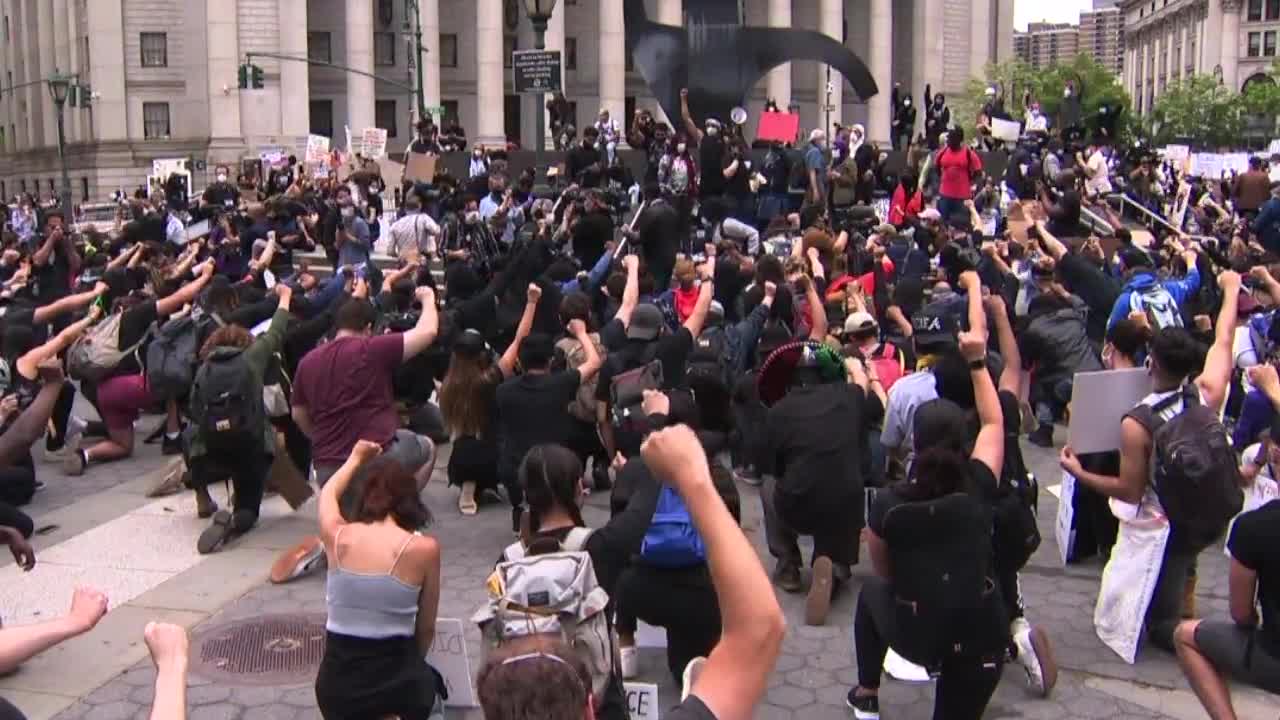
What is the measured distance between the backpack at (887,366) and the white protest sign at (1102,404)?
1990mm

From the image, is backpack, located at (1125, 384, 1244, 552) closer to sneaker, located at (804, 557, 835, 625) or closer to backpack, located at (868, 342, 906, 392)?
sneaker, located at (804, 557, 835, 625)

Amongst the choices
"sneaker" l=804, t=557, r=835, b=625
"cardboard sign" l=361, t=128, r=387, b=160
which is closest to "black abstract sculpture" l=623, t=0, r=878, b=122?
"cardboard sign" l=361, t=128, r=387, b=160

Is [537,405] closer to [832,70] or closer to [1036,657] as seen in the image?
[1036,657]

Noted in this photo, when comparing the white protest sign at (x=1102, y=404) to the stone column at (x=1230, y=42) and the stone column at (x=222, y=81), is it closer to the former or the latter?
the stone column at (x=222, y=81)

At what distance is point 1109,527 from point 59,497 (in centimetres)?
845

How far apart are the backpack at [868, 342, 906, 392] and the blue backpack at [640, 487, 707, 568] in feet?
11.5

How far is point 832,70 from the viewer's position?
6944 centimetres

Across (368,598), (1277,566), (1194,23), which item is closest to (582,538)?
(368,598)

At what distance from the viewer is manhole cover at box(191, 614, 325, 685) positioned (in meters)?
7.24

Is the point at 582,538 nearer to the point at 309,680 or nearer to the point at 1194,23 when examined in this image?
the point at 309,680

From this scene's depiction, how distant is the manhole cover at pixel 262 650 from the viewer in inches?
285

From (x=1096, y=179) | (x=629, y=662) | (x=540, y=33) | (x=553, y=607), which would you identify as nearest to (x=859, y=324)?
(x=629, y=662)

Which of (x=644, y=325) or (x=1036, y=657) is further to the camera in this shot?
(x=644, y=325)

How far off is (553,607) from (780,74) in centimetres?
6802
